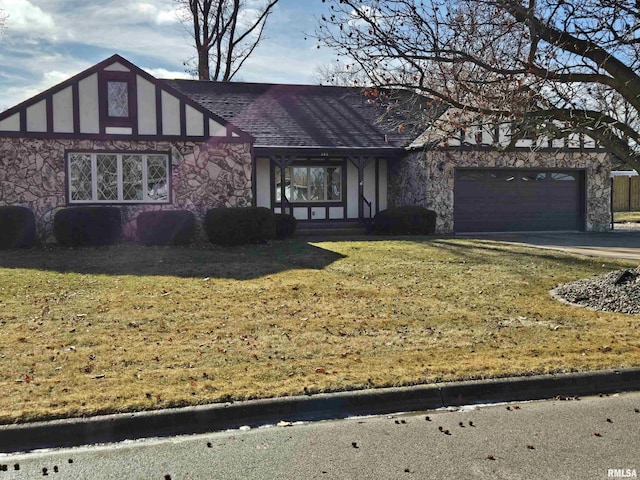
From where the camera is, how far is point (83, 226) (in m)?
15.6

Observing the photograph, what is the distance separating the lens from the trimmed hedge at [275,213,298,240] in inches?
719

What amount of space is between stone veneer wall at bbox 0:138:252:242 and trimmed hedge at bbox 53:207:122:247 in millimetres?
1261

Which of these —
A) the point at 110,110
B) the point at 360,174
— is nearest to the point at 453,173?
the point at 360,174

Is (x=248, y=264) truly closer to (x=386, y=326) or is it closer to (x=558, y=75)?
(x=386, y=326)

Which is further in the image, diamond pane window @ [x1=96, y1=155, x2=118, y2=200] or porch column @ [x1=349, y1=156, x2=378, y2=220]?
porch column @ [x1=349, y1=156, x2=378, y2=220]

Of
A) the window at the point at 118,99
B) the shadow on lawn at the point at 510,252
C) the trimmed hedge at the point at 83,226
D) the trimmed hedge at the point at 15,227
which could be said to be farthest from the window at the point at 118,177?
the shadow on lawn at the point at 510,252

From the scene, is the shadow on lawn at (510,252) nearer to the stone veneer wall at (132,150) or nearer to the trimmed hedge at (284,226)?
the trimmed hedge at (284,226)

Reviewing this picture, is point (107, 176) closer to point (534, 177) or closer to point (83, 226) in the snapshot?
point (83, 226)

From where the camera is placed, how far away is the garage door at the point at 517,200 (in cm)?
2186

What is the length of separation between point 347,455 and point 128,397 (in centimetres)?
197

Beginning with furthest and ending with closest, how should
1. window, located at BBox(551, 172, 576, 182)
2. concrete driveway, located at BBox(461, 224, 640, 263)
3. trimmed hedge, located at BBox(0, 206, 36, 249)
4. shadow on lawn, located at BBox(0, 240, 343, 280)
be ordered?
1. window, located at BBox(551, 172, 576, 182)
2. trimmed hedge, located at BBox(0, 206, 36, 249)
3. concrete driveway, located at BBox(461, 224, 640, 263)
4. shadow on lawn, located at BBox(0, 240, 343, 280)

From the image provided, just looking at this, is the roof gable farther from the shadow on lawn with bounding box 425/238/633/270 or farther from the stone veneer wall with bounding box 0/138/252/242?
the shadow on lawn with bounding box 425/238/633/270

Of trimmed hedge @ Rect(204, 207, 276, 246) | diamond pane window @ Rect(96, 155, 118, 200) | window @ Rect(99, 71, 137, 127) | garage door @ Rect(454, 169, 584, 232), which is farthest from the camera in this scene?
garage door @ Rect(454, 169, 584, 232)

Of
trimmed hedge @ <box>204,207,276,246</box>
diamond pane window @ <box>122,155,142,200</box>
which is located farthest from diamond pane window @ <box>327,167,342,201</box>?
diamond pane window @ <box>122,155,142,200</box>
